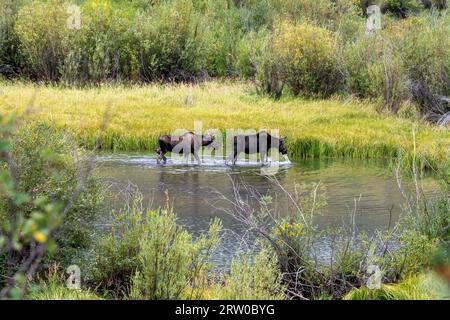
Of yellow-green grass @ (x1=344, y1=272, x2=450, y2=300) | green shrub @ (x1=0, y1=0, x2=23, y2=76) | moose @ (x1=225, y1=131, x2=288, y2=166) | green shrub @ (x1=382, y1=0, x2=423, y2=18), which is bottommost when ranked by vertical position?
green shrub @ (x1=382, y1=0, x2=423, y2=18)

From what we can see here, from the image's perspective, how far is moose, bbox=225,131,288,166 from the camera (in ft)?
62.4

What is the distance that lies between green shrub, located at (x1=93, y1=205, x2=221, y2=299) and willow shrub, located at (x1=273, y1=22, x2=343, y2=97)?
800 inches

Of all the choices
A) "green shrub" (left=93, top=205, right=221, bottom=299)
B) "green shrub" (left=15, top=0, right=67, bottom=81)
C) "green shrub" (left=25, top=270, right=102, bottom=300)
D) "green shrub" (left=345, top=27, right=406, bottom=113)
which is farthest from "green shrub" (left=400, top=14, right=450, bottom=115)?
"green shrub" (left=25, top=270, right=102, bottom=300)

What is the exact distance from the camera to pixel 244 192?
628 inches

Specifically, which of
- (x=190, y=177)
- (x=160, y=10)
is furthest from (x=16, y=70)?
(x=190, y=177)

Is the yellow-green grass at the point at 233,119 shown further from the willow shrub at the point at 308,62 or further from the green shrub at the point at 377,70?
the willow shrub at the point at 308,62

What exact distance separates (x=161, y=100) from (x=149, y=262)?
18.5 m

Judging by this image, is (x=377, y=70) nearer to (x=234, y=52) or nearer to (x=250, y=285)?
(x=234, y=52)

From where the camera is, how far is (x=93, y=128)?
2159 centimetres

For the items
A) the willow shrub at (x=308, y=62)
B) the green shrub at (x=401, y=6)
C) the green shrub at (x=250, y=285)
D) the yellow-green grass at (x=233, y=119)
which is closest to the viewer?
the green shrub at (x=250, y=285)

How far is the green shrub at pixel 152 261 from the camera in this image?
7.74 meters

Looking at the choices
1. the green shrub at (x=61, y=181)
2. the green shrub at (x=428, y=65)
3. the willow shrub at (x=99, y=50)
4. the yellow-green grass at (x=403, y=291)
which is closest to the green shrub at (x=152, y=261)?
the green shrub at (x=61, y=181)

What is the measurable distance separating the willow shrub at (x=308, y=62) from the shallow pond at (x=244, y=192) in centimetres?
905

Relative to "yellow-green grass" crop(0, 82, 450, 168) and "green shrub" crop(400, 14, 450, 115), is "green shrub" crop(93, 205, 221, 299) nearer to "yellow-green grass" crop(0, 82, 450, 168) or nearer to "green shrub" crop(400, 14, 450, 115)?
"yellow-green grass" crop(0, 82, 450, 168)
